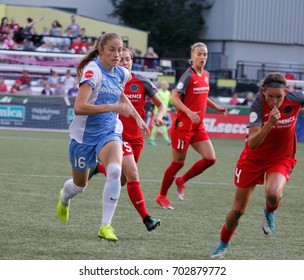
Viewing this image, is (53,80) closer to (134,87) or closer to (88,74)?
(134,87)

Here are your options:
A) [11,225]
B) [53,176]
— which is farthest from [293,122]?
[53,176]

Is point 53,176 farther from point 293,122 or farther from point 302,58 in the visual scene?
point 302,58

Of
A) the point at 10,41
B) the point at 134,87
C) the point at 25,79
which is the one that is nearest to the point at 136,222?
the point at 134,87

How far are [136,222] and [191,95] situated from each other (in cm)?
244

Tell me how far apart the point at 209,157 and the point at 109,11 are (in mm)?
29094

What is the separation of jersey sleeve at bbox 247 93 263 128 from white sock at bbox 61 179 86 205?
1.92 metres

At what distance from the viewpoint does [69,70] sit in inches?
1008

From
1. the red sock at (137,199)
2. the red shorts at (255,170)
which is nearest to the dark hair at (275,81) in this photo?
the red shorts at (255,170)

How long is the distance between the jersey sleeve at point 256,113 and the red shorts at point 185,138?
377 cm

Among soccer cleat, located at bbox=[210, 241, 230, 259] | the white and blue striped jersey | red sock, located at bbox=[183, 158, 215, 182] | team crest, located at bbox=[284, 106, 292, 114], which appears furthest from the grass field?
team crest, located at bbox=[284, 106, 292, 114]

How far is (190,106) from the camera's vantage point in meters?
11.3

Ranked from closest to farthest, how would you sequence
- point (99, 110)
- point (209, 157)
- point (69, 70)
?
1. point (99, 110)
2. point (209, 157)
3. point (69, 70)

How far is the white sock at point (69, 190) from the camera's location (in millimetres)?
8539

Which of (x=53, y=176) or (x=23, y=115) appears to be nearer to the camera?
(x=53, y=176)
